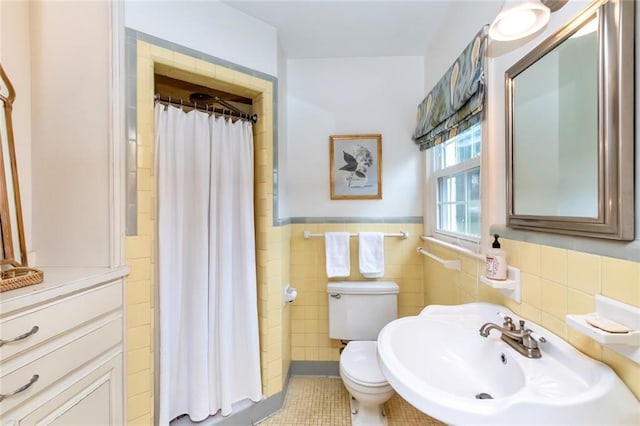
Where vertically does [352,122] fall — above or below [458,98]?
above

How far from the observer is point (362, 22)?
1.69 metres

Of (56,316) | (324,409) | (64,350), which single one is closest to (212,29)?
(56,316)

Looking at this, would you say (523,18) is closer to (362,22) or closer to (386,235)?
(362,22)

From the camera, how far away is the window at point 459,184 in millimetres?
1467

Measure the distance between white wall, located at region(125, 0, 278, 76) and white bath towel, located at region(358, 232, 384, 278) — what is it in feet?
4.18

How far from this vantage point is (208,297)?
1504 millimetres

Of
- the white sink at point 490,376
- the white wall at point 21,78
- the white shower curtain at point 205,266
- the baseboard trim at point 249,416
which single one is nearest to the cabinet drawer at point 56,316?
the white shower curtain at point 205,266

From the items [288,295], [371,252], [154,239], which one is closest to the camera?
[154,239]

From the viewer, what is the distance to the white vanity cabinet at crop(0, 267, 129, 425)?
31.7 inches

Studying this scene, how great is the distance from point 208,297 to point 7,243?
0.83 m

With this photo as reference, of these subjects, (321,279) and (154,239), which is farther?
(321,279)

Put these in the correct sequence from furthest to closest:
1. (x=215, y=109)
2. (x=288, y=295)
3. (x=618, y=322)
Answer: (x=288, y=295) → (x=215, y=109) → (x=618, y=322)

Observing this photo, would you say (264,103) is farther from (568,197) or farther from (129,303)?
(568,197)

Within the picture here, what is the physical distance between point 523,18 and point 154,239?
1776mm
